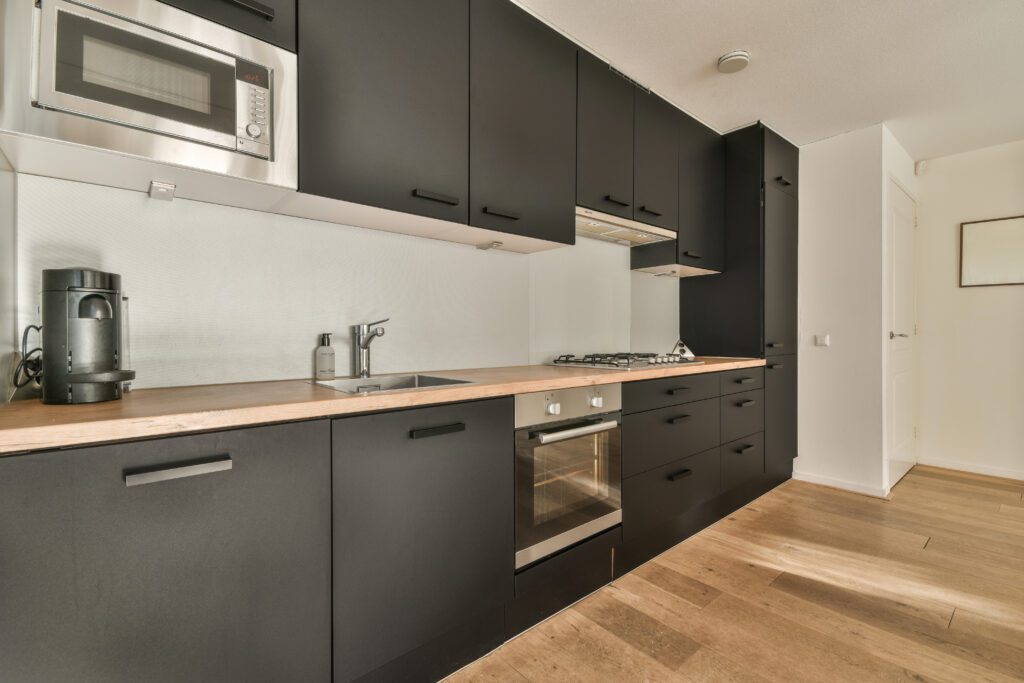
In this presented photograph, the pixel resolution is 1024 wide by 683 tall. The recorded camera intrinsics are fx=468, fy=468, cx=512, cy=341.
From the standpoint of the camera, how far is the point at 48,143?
3.56 feet

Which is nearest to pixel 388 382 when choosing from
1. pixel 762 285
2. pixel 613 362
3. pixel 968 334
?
pixel 613 362

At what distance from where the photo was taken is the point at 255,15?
1.34 m

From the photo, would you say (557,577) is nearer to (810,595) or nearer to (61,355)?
(810,595)

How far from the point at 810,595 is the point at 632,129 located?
8.02 ft

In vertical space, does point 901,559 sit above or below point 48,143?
below

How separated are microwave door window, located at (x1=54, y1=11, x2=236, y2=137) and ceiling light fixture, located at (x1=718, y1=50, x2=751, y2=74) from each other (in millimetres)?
2353

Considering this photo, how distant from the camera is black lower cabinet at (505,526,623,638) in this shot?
1729 mm

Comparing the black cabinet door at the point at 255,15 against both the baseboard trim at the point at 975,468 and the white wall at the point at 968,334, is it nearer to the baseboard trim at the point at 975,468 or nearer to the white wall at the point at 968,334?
the white wall at the point at 968,334

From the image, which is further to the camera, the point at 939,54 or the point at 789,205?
the point at 789,205

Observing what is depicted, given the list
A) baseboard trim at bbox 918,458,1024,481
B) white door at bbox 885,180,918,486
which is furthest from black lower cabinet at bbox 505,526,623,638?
baseboard trim at bbox 918,458,1024,481

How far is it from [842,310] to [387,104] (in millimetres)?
3425

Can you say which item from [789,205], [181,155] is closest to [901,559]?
[789,205]

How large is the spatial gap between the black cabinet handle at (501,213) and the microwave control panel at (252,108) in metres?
0.82

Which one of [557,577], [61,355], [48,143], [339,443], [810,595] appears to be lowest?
[810,595]
